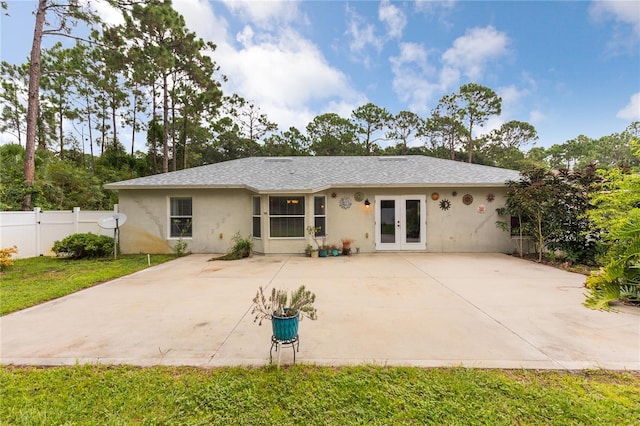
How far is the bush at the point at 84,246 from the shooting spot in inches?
319

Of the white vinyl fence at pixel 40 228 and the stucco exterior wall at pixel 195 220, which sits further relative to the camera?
the stucco exterior wall at pixel 195 220

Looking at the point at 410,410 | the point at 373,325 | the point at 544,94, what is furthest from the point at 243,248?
the point at 544,94

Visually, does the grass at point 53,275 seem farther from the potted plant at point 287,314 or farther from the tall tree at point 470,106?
the tall tree at point 470,106

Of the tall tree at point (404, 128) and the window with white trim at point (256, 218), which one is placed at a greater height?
the tall tree at point (404, 128)

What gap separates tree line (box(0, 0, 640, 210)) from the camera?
1066 centimetres

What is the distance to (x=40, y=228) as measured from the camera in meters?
8.88

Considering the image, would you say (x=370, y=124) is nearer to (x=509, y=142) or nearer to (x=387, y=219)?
(x=509, y=142)

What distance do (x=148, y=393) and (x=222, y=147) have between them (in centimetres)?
2472

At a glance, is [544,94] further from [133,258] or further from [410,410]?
[133,258]

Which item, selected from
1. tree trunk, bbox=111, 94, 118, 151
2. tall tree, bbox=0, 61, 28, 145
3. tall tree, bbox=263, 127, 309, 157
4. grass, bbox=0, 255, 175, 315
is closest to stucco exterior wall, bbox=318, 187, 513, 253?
grass, bbox=0, 255, 175, 315

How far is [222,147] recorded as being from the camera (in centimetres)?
2442

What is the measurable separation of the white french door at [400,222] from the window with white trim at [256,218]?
4.32m

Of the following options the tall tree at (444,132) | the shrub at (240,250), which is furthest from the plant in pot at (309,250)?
the tall tree at (444,132)

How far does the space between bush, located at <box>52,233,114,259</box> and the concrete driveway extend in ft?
12.1
